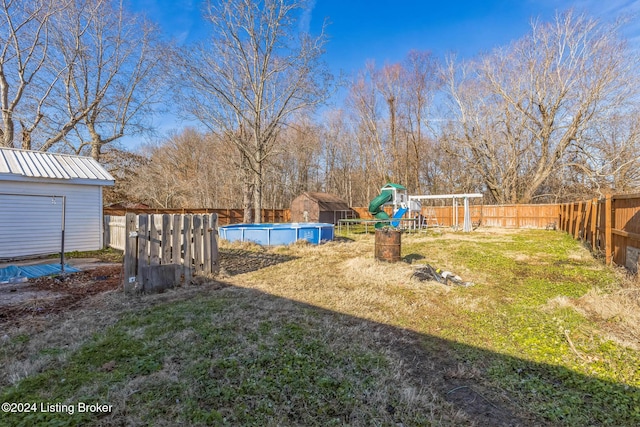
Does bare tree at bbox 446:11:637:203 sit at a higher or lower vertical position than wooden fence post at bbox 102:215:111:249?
higher

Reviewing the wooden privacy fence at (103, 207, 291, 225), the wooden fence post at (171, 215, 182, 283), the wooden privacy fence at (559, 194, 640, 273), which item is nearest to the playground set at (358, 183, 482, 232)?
the wooden privacy fence at (559, 194, 640, 273)

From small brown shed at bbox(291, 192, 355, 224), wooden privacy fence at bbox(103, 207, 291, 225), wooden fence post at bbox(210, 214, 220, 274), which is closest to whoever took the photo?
wooden fence post at bbox(210, 214, 220, 274)

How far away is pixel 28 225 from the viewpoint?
29.0 feet

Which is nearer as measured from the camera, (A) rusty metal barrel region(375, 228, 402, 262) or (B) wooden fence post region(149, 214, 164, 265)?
(B) wooden fence post region(149, 214, 164, 265)

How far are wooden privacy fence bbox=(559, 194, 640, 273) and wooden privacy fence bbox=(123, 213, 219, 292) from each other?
7432mm

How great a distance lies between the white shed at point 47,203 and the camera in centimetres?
850

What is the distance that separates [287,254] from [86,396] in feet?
24.6

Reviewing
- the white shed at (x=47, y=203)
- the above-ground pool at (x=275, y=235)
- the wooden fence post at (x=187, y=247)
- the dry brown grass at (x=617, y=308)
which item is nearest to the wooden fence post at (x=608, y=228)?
the dry brown grass at (x=617, y=308)

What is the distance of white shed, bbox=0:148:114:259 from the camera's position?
27.9 ft

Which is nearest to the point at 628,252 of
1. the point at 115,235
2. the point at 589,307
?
the point at 589,307

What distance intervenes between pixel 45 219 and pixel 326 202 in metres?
17.1

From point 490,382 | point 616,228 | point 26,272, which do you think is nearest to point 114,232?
point 26,272

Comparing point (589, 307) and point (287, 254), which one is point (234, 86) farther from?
point (589, 307)

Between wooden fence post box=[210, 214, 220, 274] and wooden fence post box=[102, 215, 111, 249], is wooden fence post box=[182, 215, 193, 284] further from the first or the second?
wooden fence post box=[102, 215, 111, 249]
